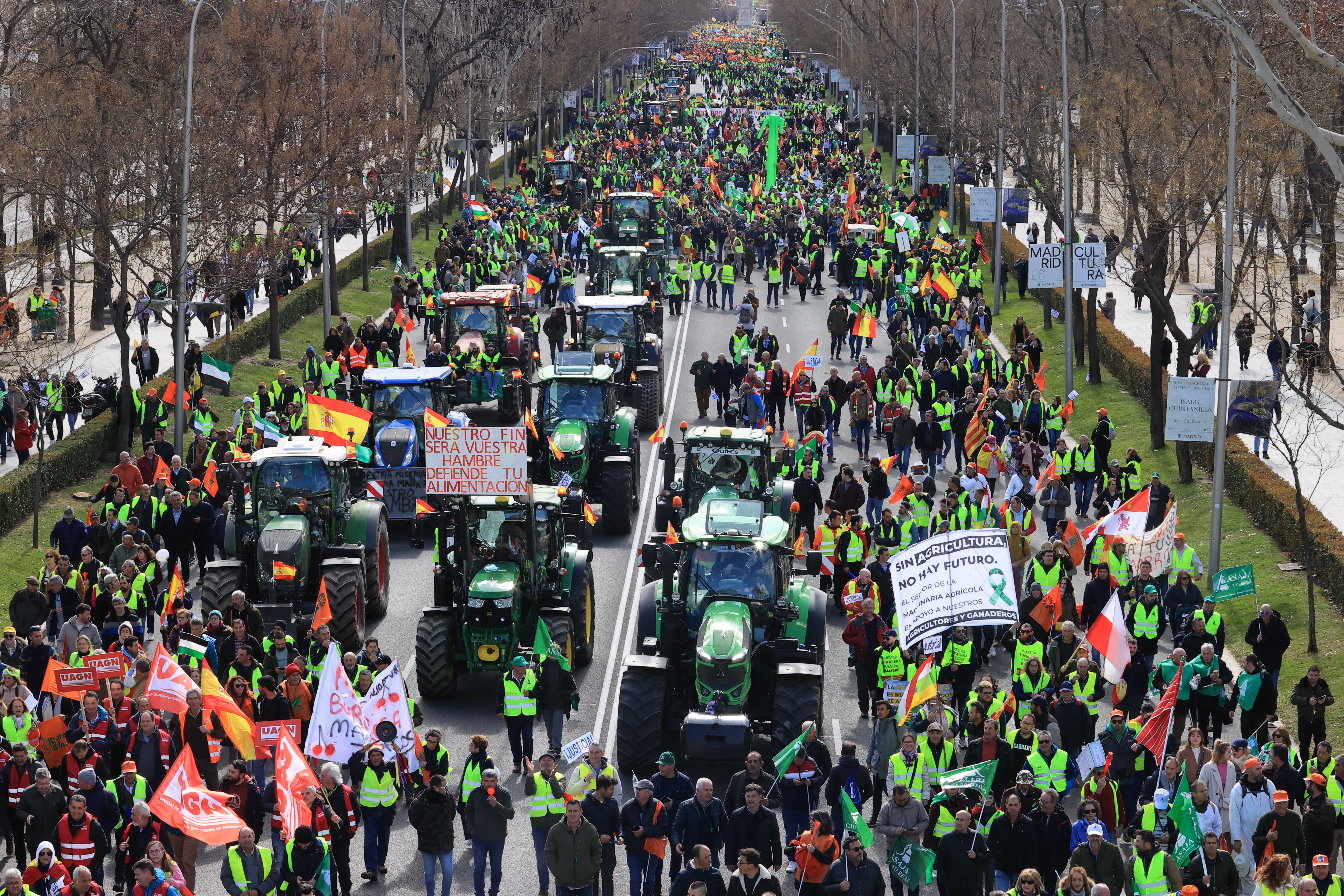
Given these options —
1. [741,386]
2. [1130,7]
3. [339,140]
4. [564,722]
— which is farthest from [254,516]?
[1130,7]

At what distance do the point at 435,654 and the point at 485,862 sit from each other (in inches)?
175

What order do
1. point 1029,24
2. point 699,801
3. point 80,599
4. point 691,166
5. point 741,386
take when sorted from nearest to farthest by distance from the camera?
1. point 699,801
2. point 80,599
3. point 741,386
4. point 1029,24
5. point 691,166

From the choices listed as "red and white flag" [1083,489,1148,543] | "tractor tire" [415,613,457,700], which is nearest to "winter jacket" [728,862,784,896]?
"tractor tire" [415,613,457,700]

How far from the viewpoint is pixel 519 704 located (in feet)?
58.0

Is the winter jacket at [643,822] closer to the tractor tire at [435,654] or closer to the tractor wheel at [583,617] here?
the tractor tire at [435,654]

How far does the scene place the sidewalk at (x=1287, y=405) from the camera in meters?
28.5

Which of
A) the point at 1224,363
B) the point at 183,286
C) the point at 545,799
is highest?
the point at 183,286

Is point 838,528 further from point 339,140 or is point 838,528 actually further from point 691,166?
point 691,166

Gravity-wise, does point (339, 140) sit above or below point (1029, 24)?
below

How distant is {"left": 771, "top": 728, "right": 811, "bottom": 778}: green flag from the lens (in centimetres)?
1572

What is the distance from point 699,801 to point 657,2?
161457 mm

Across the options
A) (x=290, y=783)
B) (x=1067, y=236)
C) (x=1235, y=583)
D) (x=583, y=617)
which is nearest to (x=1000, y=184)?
(x=1067, y=236)

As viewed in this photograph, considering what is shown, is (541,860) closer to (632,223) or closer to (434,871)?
(434,871)

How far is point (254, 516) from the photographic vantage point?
69.8 feet
